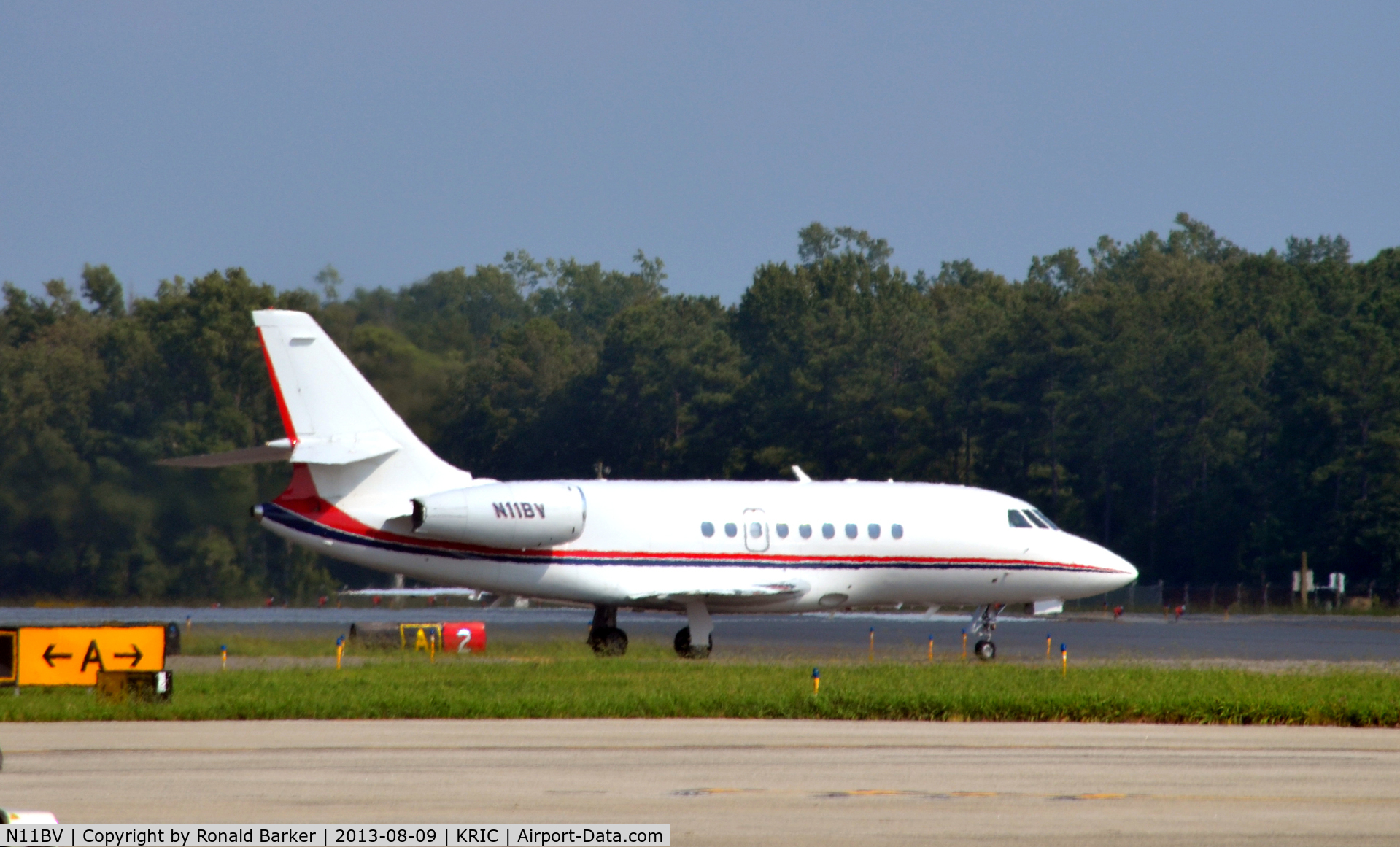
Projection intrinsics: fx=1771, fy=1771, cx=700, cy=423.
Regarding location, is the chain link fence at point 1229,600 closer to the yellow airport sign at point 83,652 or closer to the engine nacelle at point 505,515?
the engine nacelle at point 505,515

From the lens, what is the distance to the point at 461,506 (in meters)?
28.7

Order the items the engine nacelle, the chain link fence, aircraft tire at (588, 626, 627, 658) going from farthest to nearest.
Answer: the chain link fence
aircraft tire at (588, 626, 627, 658)
the engine nacelle

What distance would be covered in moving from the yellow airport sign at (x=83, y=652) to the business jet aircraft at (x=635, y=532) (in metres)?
5.11

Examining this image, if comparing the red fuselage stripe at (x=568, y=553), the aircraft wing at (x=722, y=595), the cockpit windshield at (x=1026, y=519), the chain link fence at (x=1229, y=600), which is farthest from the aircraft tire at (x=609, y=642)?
the chain link fence at (x=1229, y=600)

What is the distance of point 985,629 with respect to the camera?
3203 cm

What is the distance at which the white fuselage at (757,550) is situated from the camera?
2927cm

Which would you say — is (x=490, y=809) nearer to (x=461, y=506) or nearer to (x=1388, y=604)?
(x=461, y=506)

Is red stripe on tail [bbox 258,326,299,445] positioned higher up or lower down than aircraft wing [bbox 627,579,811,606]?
higher up

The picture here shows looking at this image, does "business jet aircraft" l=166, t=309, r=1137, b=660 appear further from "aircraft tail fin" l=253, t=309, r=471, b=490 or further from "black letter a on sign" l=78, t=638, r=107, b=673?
"black letter a on sign" l=78, t=638, r=107, b=673

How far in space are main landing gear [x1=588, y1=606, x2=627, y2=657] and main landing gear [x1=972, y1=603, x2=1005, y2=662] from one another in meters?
6.19

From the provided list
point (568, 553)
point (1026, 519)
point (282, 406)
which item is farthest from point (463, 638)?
point (1026, 519)

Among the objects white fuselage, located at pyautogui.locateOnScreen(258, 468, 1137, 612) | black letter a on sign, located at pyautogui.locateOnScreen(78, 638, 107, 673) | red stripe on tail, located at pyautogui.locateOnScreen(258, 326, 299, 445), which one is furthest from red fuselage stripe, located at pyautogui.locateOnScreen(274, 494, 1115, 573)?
black letter a on sign, located at pyautogui.locateOnScreen(78, 638, 107, 673)

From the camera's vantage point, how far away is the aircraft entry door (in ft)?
101

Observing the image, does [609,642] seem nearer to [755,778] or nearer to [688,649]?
[688,649]
